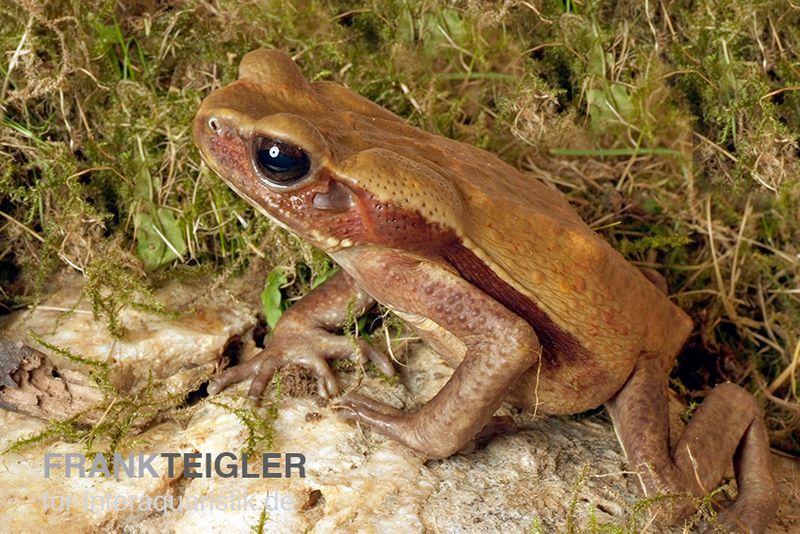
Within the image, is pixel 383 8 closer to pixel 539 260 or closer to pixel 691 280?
pixel 539 260

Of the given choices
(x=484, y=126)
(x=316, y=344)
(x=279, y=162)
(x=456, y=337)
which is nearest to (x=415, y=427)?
(x=456, y=337)

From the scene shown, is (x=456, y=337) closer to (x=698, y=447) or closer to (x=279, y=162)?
(x=279, y=162)

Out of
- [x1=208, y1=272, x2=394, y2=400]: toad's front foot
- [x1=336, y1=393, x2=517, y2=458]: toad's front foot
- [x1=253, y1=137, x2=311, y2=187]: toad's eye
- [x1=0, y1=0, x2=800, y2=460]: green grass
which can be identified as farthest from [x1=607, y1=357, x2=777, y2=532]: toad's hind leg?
[x1=253, y1=137, x2=311, y2=187]: toad's eye

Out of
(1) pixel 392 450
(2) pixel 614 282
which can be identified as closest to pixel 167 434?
(1) pixel 392 450

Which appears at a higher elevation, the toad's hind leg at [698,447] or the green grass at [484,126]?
the green grass at [484,126]

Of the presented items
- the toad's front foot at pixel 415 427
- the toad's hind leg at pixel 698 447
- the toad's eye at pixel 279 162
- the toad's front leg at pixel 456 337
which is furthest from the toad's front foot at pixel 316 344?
the toad's hind leg at pixel 698 447

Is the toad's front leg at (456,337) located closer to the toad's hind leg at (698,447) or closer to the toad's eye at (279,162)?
the toad's eye at (279,162)
